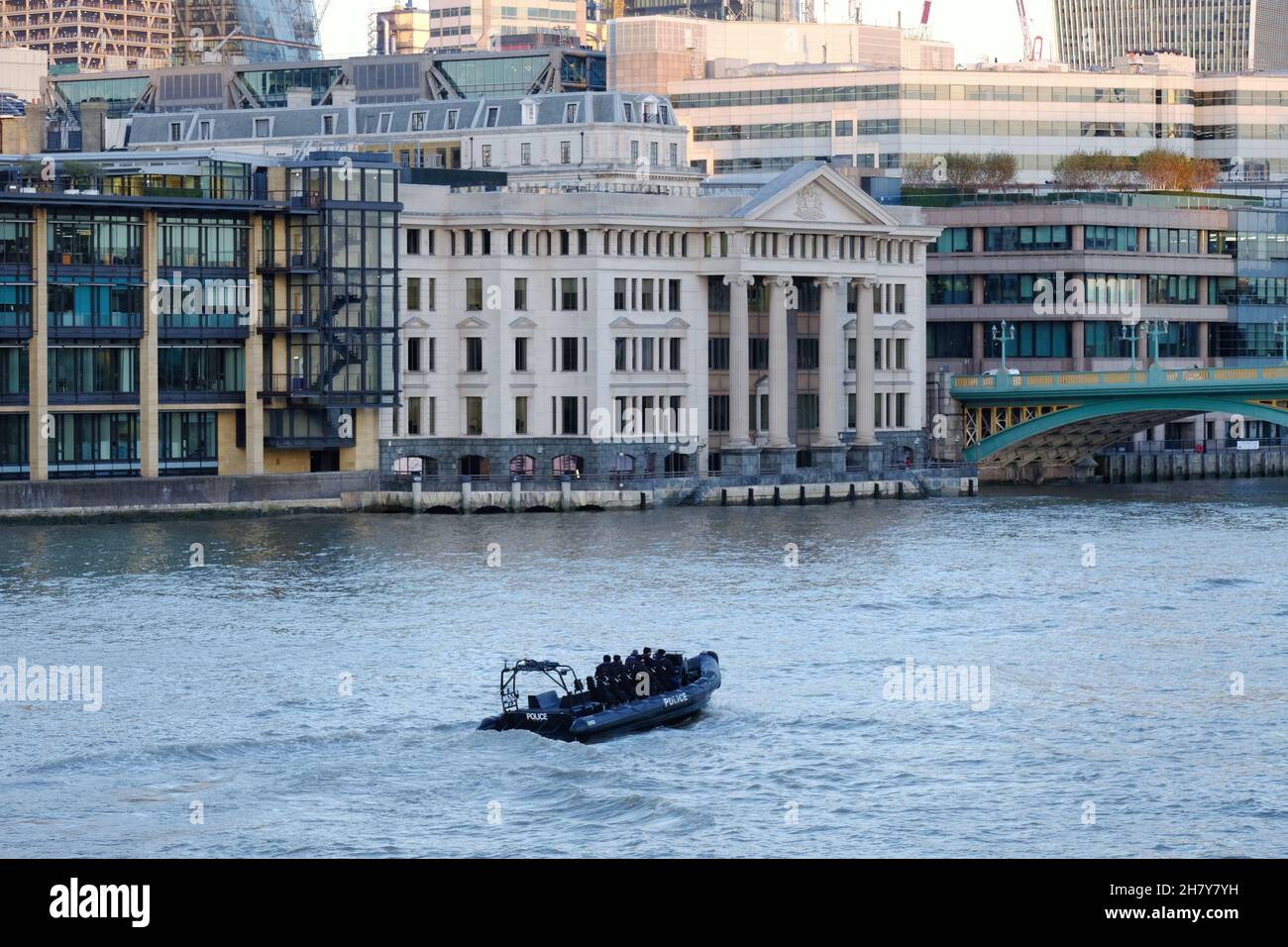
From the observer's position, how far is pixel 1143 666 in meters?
69.4

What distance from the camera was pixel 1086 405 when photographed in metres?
145

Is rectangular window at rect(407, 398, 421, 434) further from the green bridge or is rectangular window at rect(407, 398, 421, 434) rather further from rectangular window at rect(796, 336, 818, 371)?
the green bridge

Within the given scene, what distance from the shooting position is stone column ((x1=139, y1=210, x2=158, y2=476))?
391 feet

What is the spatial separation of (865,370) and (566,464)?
20.4 m

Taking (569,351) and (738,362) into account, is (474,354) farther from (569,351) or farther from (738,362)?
(738,362)

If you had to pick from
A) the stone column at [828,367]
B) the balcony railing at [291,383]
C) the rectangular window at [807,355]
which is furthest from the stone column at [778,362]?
the balcony railing at [291,383]

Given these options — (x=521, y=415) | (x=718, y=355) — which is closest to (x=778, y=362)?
(x=718, y=355)

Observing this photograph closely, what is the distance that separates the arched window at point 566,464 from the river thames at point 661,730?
2063 centimetres

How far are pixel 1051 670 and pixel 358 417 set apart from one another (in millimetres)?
64414

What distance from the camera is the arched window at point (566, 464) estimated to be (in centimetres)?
13250

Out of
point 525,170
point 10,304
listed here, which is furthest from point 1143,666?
point 525,170
